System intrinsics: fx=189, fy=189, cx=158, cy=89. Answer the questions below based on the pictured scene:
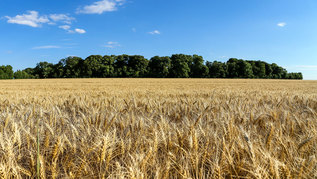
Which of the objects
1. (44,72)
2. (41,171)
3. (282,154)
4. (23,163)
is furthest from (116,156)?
(44,72)

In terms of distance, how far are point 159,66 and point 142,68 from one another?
6.37m

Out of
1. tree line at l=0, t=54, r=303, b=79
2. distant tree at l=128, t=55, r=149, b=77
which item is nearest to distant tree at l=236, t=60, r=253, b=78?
tree line at l=0, t=54, r=303, b=79

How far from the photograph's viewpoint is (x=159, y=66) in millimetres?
69562

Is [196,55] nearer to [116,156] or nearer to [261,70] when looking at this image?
[261,70]

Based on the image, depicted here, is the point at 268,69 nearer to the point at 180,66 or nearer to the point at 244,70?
the point at 244,70

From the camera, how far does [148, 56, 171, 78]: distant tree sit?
67688 mm

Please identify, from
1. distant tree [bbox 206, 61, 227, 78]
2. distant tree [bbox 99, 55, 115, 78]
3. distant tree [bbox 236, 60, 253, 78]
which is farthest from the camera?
distant tree [bbox 236, 60, 253, 78]

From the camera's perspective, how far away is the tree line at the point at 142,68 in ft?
219

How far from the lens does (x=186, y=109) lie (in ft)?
8.30

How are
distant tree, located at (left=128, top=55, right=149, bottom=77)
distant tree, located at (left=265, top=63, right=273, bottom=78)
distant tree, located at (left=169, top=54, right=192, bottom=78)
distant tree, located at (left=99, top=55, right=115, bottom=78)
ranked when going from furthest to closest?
distant tree, located at (left=265, top=63, right=273, bottom=78) < distant tree, located at (left=128, top=55, right=149, bottom=77) < distant tree, located at (left=169, top=54, right=192, bottom=78) < distant tree, located at (left=99, top=55, right=115, bottom=78)

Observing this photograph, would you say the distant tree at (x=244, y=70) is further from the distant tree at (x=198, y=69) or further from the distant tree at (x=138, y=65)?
the distant tree at (x=138, y=65)

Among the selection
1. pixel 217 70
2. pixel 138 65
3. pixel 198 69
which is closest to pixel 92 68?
pixel 138 65

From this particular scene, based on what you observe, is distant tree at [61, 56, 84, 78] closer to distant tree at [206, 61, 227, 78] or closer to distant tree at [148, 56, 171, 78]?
distant tree at [148, 56, 171, 78]

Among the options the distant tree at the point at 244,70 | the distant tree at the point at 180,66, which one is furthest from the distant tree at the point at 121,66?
the distant tree at the point at 244,70
